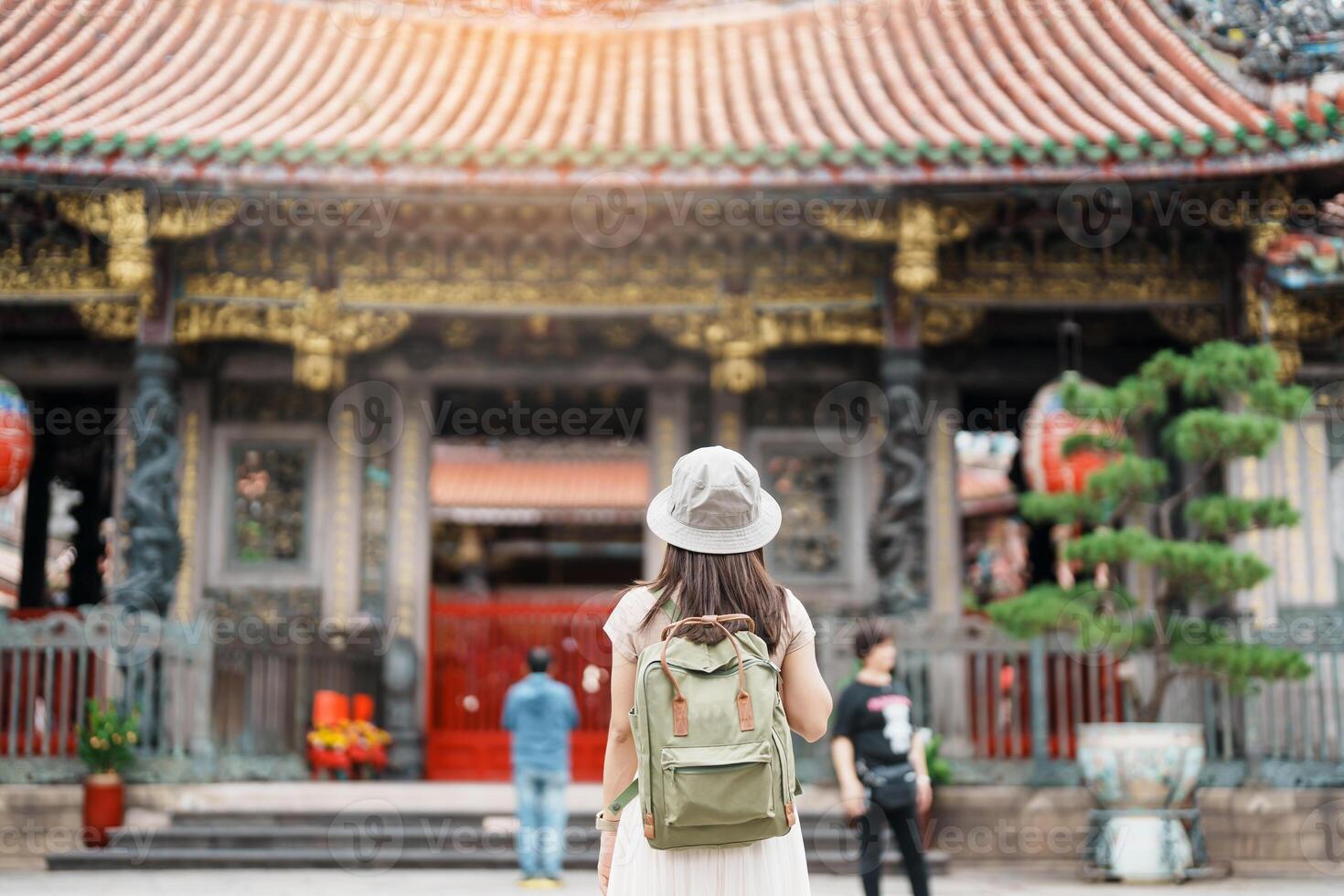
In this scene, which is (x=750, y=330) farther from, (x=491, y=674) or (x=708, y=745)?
(x=708, y=745)

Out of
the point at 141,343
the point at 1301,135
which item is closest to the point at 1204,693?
the point at 1301,135

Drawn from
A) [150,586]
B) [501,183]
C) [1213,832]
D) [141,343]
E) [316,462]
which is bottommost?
[1213,832]

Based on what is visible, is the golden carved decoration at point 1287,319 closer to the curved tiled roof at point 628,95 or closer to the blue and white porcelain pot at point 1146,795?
the curved tiled roof at point 628,95

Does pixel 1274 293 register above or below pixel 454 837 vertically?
above

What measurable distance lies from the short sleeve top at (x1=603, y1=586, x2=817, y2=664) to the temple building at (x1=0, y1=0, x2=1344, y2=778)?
6.64 m

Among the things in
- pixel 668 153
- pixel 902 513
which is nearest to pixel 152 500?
pixel 668 153

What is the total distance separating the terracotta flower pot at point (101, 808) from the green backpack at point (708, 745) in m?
7.27

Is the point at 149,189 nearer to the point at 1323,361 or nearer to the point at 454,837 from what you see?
the point at 454,837

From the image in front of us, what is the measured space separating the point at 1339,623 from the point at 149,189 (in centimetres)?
853

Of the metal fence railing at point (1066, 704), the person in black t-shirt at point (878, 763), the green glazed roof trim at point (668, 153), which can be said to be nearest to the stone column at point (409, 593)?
the green glazed roof trim at point (668, 153)

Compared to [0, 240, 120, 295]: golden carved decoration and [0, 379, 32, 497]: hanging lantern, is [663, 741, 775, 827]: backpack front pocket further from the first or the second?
[0, 240, 120, 295]: golden carved decoration

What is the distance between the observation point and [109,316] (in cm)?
1095

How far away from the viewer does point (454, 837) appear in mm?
9344

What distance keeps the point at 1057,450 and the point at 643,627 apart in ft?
23.1
